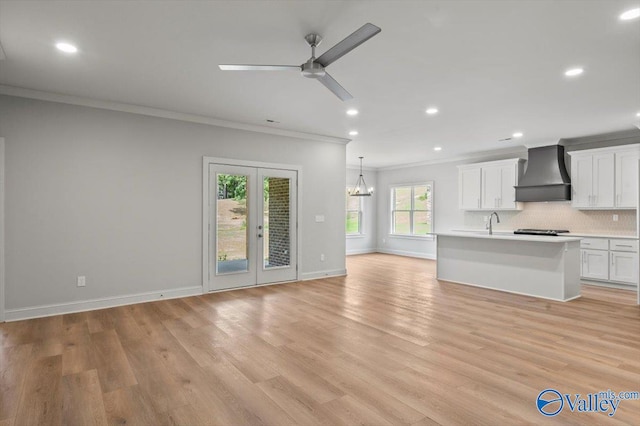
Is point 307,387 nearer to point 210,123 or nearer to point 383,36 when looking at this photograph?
point 383,36

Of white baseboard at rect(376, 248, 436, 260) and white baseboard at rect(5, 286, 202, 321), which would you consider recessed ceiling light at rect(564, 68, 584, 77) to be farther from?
white baseboard at rect(376, 248, 436, 260)

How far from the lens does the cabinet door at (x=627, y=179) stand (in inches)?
240

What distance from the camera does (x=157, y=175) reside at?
17.1ft

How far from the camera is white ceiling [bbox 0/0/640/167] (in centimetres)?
266

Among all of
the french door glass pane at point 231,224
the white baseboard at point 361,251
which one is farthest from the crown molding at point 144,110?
the white baseboard at point 361,251

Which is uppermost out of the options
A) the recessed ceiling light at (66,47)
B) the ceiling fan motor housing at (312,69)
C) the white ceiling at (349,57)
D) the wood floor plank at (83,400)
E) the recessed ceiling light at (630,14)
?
the recessed ceiling light at (66,47)

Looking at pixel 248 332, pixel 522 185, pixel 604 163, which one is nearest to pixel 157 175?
pixel 248 332

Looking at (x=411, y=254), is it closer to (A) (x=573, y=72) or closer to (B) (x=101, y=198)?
(A) (x=573, y=72)

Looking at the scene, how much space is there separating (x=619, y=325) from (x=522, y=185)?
409 centimetres

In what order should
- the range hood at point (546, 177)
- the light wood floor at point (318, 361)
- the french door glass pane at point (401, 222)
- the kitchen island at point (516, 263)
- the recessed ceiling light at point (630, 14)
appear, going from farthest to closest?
the french door glass pane at point (401, 222) → the range hood at point (546, 177) → the kitchen island at point (516, 263) → the recessed ceiling light at point (630, 14) → the light wood floor at point (318, 361)

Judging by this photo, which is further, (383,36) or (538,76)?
(538,76)

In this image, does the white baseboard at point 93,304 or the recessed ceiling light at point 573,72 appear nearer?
the recessed ceiling light at point 573,72

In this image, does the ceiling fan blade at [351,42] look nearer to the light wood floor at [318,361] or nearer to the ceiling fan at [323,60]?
the ceiling fan at [323,60]

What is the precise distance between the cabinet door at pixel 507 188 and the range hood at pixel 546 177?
0.74 feet
